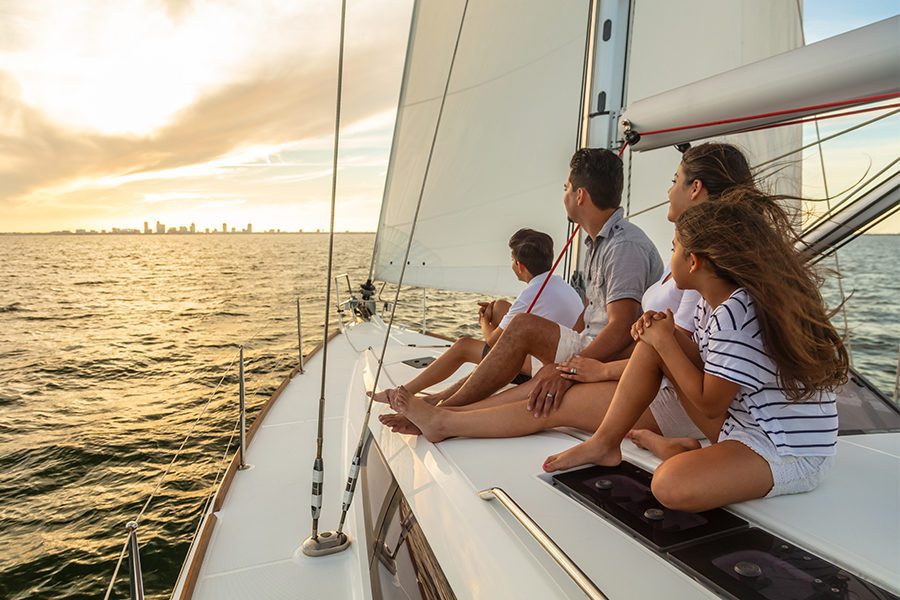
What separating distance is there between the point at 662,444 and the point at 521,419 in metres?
0.40

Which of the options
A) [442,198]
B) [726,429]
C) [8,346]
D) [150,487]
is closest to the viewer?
[726,429]

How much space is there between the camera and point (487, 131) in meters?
3.79

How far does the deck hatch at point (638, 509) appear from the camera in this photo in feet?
3.37

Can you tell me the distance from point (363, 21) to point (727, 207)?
1.21 meters

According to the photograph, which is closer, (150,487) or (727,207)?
(727,207)

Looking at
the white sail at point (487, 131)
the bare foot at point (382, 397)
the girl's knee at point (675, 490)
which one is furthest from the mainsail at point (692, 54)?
the girl's knee at point (675, 490)

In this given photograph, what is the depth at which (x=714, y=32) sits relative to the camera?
279cm

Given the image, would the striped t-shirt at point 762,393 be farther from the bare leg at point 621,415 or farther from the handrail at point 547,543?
the handrail at point 547,543

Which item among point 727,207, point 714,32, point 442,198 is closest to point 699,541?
point 727,207

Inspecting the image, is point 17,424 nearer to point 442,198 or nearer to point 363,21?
point 442,198

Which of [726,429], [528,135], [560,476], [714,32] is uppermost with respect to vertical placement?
[714,32]

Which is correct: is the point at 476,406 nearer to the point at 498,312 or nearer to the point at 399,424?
the point at 399,424

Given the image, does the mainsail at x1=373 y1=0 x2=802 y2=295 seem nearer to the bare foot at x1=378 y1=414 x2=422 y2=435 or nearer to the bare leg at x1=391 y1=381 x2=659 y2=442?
the bare leg at x1=391 y1=381 x2=659 y2=442

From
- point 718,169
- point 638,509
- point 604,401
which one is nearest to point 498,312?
point 604,401
